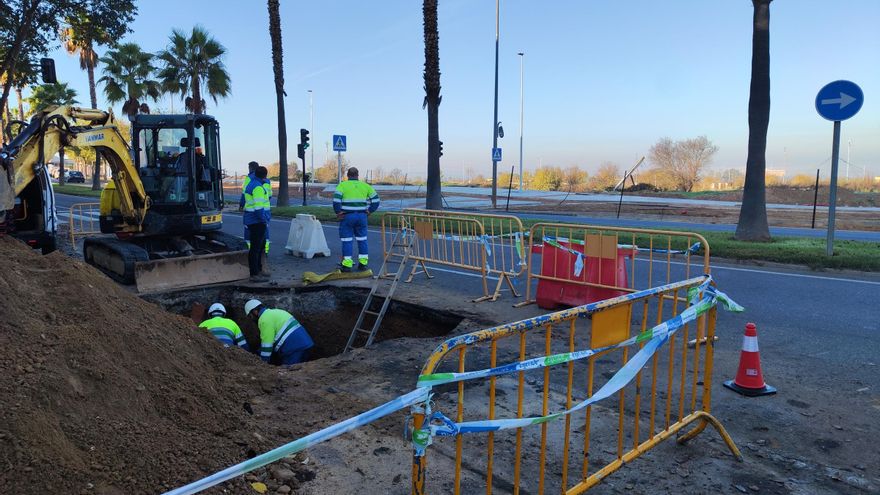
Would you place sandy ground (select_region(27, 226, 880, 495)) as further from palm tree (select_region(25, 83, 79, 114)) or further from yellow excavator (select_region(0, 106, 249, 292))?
palm tree (select_region(25, 83, 79, 114))

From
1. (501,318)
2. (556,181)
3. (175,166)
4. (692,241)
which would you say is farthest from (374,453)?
(556,181)

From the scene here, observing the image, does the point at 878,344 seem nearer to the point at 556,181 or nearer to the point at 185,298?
the point at 185,298

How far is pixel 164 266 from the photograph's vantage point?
972 cm

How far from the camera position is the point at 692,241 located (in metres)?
13.6

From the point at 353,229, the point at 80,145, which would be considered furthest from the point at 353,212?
the point at 80,145

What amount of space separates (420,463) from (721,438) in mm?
2722

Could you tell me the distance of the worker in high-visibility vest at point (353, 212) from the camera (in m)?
10.7

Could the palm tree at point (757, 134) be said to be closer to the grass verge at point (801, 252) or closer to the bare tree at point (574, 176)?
the grass verge at point (801, 252)

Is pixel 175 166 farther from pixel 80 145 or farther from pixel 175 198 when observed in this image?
pixel 80 145

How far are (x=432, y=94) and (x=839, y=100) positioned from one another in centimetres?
1225

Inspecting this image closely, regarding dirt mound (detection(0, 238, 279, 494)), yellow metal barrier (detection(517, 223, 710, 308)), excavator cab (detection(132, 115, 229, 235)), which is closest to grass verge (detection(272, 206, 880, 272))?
yellow metal barrier (detection(517, 223, 710, 308))

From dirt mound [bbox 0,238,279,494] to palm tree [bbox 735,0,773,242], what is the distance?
495 inches

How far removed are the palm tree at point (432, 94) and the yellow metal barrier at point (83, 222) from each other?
10.2 metres

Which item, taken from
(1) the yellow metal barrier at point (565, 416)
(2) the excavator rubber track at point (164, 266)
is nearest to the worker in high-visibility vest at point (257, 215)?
(2) the excavator rubber track at point (164, 266)
